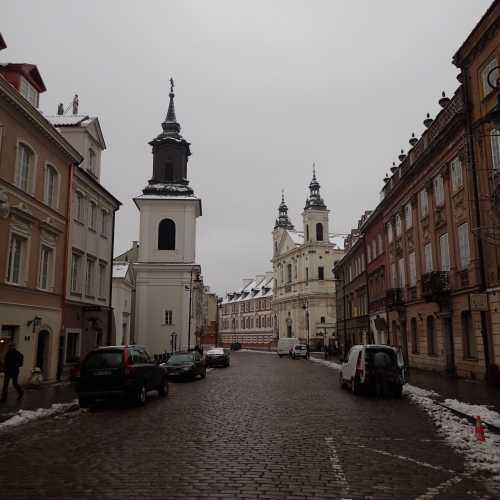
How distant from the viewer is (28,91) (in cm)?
2222

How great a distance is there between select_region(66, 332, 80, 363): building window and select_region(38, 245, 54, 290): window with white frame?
3.71 metres

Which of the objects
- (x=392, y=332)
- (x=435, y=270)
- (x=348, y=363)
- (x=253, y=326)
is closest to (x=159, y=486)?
(x=348, y=363)

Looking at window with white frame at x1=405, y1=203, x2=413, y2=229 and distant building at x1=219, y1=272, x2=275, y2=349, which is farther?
distant building at x1=219, y1=272, x2=275, y2=349

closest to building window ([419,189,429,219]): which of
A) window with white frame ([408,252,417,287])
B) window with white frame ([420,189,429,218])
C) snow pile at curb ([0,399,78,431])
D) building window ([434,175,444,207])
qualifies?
window with white frame ([420,189,429,218])

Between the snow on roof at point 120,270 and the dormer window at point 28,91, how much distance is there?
17.2 meters

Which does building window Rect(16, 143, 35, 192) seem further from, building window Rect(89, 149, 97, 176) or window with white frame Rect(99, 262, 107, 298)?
window with white frame Rect(99, 262, 107, 298)

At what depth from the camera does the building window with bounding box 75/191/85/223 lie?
26397 mm

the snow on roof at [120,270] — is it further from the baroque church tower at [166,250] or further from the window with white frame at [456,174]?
the window with white frame at [456,174]

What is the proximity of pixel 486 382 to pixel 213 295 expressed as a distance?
11964 cm

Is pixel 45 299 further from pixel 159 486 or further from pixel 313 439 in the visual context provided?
pixel 159 486

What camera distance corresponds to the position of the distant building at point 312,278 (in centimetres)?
9275

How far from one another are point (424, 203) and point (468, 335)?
8165 millimetres

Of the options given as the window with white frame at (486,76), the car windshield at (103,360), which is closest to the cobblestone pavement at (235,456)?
the car windshield at (103,360)

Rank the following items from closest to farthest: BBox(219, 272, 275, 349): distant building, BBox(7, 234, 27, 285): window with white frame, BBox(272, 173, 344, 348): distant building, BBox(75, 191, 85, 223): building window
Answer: BBox(7, 234, 27, 285): window with white frame
BBox(75, 191, 85, 223): building window
BBox(272, 173, 344, 348): distant building
BBox(219, 272, 275, 349): distant building
